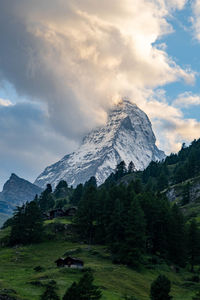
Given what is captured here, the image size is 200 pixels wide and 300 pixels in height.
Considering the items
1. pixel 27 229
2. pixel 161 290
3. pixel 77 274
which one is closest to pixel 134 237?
pixel 77 274

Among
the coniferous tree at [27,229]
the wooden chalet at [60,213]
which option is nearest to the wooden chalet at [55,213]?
the wooden chalet at [60,213]

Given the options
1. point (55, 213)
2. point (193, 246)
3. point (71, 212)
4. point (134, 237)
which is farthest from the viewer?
point (71, 212)

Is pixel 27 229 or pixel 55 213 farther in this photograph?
pixel 55 213

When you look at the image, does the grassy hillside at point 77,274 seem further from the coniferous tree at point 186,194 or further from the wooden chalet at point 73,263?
the coniferous tree at point 186,194

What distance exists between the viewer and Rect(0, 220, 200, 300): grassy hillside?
49.2 meters

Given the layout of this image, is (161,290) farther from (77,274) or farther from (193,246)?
(193,246)

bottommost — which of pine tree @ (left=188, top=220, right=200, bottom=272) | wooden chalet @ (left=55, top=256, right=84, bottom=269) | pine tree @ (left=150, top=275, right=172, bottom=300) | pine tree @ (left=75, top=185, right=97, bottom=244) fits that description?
pine tree @ (left=150, top=275, right=172, bottom=300)

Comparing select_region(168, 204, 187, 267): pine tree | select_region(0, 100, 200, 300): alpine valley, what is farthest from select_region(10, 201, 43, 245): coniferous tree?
select_region(168, 204, 187, 267): pine tree

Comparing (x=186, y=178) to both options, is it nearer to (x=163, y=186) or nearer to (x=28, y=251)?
(x=163, y=186)

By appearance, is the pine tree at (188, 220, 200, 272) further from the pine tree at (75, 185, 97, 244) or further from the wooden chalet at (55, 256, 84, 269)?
the wooden chalet at (55, 256, 84, 269)

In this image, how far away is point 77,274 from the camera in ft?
188

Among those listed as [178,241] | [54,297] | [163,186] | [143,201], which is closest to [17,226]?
[143,201]

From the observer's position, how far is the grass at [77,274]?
49188 millimetres

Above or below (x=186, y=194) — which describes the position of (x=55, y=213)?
below
